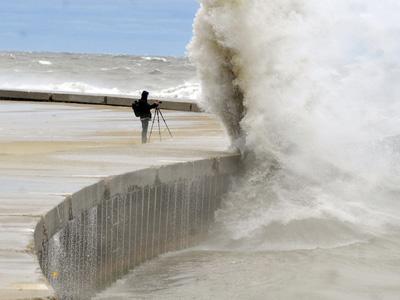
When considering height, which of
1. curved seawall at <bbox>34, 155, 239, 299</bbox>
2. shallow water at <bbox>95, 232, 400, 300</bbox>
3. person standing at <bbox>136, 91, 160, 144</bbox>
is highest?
person standing at <bbox>136, 91, 160, 144</bbox>

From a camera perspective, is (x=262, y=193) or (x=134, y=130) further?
(x=134, y=130)

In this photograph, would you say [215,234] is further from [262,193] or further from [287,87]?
[287,87]

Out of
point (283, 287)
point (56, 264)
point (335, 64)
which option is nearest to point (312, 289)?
point (283, 287)

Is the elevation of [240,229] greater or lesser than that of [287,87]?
lesser

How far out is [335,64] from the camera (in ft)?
44.5

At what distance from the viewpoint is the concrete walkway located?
17.4 ft

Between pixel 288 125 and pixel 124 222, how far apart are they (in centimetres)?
383

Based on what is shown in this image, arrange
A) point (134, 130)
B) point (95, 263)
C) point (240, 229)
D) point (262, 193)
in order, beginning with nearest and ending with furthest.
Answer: point (95, 263), point (240, 229), point (262, 193), point (134, 130)

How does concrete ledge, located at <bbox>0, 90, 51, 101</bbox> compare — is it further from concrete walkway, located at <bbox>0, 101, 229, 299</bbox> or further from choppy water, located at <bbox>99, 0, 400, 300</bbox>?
choppy water, located at <bbox>99, 0, 400, 300</bbox>

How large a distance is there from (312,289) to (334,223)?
2.61 metres

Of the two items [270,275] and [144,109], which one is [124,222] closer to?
[270,275]

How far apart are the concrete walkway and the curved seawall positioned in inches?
5.3

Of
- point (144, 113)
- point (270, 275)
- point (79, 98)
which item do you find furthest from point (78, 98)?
point (270, 275)

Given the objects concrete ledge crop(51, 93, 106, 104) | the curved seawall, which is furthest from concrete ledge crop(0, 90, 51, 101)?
the curved seawall
